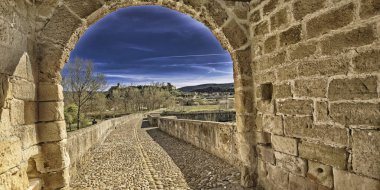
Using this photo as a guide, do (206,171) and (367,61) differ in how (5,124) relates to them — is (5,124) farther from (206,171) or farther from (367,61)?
(206,171)

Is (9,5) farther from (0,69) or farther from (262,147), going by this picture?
(262,147)

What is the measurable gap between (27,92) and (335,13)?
→ 9.90 feet

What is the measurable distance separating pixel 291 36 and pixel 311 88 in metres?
0.63

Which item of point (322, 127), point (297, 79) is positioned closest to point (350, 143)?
point (322, 127)

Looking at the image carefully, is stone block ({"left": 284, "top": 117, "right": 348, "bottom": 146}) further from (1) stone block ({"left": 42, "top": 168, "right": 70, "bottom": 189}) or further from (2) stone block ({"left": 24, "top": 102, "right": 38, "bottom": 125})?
(2) stone block ({"left": 24, "top": 102, "right": 38, "bottom": 125})

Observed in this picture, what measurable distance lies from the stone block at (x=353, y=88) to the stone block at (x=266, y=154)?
118 centimetres

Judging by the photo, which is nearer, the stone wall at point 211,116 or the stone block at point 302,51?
the stone block at point 302,51

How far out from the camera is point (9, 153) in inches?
88.7

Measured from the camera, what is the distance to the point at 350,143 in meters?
2.11

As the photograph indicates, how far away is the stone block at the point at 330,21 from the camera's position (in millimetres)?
2072

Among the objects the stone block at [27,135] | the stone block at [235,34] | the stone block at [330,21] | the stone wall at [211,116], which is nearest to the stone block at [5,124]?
the stone block at [27,135]

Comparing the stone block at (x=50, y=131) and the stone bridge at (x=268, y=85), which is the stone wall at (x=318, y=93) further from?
the stone block at (x=50, y=131)

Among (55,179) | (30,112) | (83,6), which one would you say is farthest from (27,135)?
(83,6)

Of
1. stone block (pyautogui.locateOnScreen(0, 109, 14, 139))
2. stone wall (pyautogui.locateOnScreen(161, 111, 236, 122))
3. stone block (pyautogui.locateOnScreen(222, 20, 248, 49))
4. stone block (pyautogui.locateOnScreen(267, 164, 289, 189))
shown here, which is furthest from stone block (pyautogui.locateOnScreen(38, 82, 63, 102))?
stone wall (pyautogui.locateOnScreen(161, 111, 236, 122))
